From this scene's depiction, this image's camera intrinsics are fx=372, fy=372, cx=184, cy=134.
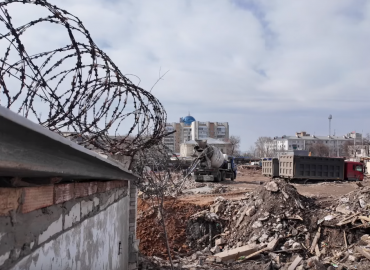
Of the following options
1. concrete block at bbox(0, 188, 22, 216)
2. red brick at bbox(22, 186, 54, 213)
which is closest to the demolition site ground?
red brick at bbox(22, 186, 54, 213)

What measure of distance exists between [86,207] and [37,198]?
62.5 inches

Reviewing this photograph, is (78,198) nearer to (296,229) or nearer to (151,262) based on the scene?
(151,262)

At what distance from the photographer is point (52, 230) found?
2.54 meters

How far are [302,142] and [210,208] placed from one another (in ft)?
376

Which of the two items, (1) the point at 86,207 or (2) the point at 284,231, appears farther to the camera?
(2) the point at 284,231

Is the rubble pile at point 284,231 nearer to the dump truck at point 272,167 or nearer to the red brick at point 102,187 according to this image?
the red brick at point 102,187

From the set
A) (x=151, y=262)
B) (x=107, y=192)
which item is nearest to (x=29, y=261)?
(x=107, y=192)

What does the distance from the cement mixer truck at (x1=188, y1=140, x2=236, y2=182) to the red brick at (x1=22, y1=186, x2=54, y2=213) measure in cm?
2175

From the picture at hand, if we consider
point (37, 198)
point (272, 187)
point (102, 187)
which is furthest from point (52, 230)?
point (272, 187)

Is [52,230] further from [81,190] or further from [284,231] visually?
[284,231]

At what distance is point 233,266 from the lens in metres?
10.7

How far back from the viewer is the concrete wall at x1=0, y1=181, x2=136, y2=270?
190cm

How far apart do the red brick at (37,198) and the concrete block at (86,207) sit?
3.69 ft

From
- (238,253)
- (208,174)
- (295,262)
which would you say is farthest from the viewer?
(208,174)
